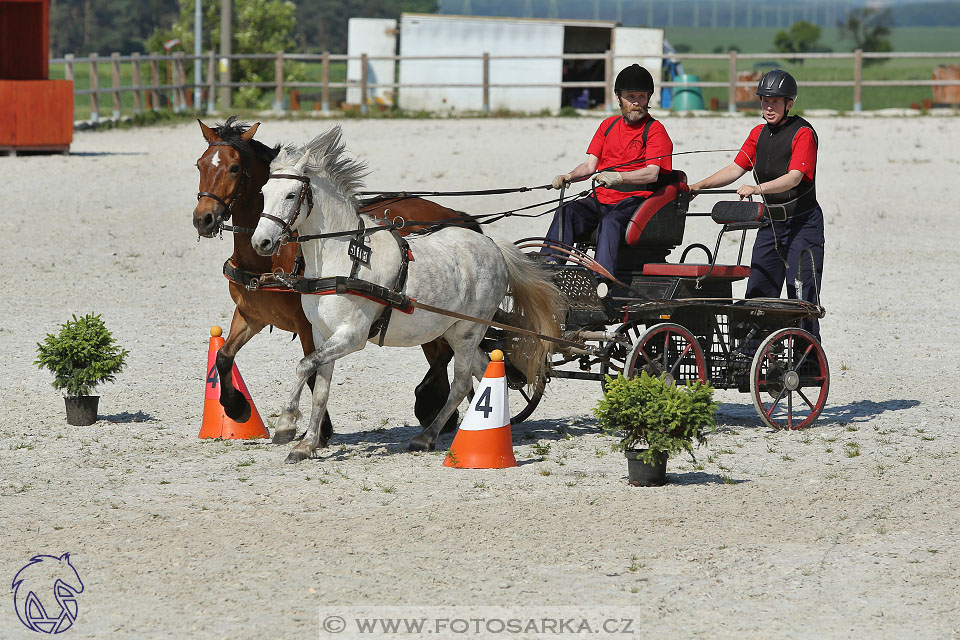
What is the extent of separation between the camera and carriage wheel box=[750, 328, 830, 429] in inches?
346

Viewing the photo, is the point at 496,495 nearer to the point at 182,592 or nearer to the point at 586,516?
the point at 586,516

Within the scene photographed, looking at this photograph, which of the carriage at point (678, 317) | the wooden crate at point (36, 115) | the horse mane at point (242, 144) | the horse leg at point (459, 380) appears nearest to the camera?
the horse mane at point (242, 144)

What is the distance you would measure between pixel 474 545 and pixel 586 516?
0.77 meters

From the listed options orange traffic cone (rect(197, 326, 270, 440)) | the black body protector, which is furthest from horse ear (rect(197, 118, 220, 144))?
the black body protector

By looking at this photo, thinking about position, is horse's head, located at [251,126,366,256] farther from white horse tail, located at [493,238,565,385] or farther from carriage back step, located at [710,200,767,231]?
carriage back step, located at [710,200,767,231]

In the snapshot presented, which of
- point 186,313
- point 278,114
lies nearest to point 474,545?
point 186,313

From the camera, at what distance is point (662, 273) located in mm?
8883

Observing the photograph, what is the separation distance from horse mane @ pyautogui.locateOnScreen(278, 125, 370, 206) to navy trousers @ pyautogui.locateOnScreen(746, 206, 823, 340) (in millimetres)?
3079

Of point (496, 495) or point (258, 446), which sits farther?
point (258, 446)

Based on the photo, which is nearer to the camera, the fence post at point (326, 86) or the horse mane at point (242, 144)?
the horse mane at point (242, 144)

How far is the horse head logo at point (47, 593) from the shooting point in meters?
5.18

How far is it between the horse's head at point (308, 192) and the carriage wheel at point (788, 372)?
2.99 metres

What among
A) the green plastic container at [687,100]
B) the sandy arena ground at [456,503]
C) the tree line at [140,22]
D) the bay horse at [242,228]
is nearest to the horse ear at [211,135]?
the bay horse at [242,228]

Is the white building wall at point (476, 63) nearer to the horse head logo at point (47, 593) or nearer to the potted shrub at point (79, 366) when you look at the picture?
the potted shrub at point (79, 366)
